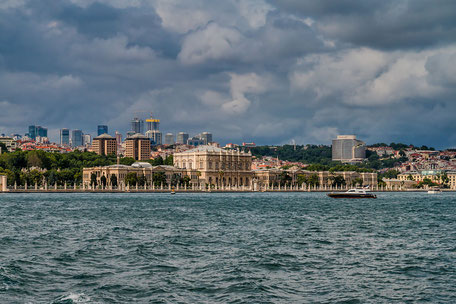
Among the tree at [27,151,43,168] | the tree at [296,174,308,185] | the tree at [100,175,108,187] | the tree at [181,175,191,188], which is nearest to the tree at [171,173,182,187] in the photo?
the tree at [181,175,191,188]

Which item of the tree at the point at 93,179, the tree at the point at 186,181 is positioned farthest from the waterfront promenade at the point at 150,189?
the tree at the point at 93,179

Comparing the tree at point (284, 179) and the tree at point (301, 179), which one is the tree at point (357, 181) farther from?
the tree at point (284, 179)

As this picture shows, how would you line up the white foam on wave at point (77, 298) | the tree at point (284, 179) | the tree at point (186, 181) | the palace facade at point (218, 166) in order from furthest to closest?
the tree at point (284, 179) → the palace facade at point (218, 166) → the tree at point (186, 181) → the white foam on wave at point (77, 298)

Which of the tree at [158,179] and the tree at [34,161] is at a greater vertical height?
the tree at [34,161]

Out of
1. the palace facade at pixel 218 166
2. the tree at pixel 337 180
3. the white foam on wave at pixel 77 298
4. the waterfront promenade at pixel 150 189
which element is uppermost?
the palace facade at pixel 218 166

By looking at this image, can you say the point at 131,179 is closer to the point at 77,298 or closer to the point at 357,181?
the point at 357,181

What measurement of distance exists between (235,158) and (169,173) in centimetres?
1717

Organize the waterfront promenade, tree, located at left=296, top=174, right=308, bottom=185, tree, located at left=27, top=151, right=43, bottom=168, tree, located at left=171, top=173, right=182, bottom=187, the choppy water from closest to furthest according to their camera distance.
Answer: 1. the choppy water
2. the waterfront promenade
3. tree, located at left=27, top=151, right=43, bottom=168
4. tree, located at left=171, top=173, right=182, bottom=187
5. tree, located at left=296, top=174, right=308, bottom=185

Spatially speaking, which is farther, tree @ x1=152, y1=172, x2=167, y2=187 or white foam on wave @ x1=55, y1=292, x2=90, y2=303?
tree @ x1=152, y1=172, x2=167, y2=187

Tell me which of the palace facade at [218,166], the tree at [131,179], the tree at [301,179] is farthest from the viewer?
the tree at [301,179]

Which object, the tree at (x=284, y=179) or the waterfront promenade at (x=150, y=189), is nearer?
the waterfront promenade at (x=150, y=189)

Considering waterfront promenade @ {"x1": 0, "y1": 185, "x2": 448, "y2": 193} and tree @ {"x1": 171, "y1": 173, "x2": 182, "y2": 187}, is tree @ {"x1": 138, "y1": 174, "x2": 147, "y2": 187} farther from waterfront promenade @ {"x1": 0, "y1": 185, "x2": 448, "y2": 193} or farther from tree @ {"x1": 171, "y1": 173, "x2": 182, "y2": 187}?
tree @ {"x1": 171, "y1": 173, "x2": 182, "y2": 187}

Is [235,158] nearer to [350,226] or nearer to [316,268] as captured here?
[350,226]

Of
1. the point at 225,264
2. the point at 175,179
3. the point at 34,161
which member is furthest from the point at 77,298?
the point at 175,179
